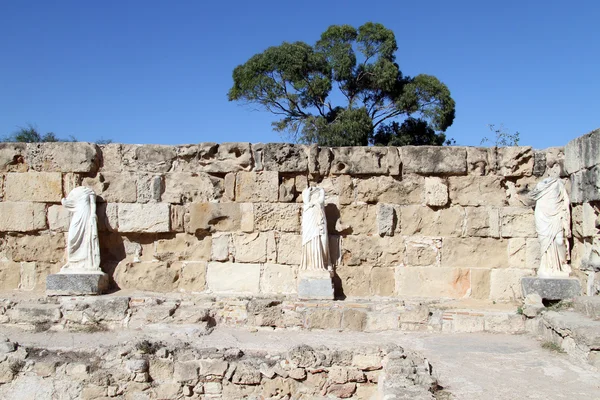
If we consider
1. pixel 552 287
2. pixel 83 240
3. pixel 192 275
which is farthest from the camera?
pixel 192 275

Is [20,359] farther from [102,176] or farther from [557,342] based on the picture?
[557,342]

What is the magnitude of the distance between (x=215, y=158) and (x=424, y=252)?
345 centimetres

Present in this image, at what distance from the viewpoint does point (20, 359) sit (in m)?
6.36

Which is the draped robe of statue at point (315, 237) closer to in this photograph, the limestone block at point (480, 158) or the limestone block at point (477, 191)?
the limestone block at point (477, 191)

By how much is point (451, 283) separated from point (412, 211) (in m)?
1.20

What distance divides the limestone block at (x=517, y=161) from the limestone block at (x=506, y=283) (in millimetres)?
1437

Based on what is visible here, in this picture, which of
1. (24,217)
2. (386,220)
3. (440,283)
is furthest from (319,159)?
(24,217)

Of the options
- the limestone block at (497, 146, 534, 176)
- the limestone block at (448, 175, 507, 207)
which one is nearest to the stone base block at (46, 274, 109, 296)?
the limestone block at (448, 175, 507, 207)

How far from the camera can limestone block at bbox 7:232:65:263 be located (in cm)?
891

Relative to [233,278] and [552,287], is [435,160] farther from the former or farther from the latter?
[233,278]

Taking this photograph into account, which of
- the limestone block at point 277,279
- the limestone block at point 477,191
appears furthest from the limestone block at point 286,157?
the limestone block at point 477,191

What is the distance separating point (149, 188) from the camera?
8.81m

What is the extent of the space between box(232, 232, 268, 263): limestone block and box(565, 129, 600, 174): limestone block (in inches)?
177

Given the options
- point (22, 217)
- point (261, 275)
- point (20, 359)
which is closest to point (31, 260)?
point (22, 217)
